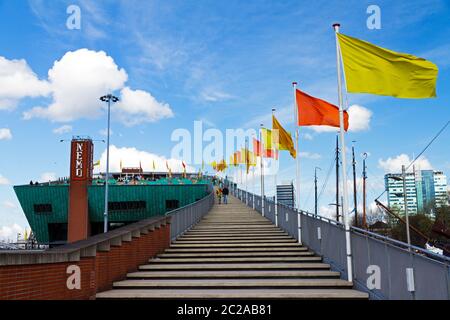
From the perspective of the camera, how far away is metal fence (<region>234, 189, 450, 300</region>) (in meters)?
7.54

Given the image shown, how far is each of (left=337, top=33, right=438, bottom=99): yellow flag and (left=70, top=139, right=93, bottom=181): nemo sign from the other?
55022 millimetres

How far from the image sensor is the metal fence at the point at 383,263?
24.7 feet

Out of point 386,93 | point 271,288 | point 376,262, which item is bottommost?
point 271,288

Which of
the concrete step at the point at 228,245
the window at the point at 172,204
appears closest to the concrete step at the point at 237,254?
the concrete step at the point at 228,245

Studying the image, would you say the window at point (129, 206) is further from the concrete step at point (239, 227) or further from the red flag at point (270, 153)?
the concrete step at point (239, 227)

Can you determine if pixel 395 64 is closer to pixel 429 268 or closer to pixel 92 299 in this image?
pixel 429 268

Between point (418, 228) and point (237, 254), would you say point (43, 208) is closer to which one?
point (237, 254)

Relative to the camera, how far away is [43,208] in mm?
66938

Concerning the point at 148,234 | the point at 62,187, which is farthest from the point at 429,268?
the point at 62,187

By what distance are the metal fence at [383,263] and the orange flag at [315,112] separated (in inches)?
116
